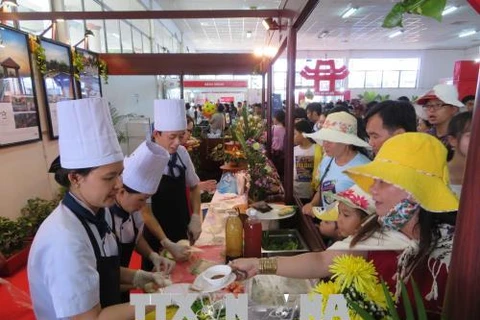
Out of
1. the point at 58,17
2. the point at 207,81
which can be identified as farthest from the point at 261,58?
the point at 207,81

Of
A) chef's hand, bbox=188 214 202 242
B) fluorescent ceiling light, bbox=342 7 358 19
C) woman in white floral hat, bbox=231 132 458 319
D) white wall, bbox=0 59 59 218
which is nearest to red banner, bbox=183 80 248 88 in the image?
fluorescent ceiling light, bbox=342 7 358 19

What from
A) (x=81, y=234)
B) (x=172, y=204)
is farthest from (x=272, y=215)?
(x=81, y=234)

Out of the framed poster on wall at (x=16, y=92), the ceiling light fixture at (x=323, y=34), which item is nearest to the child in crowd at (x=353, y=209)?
the framed poster on wall at (x=16, y=92)

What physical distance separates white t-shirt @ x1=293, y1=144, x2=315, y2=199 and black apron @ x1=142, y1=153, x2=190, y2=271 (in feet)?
3.39

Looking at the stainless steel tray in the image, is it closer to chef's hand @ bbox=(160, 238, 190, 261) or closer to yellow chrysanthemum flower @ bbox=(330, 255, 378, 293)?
chef's hand @ bbox=(160, 238, 190, 261)

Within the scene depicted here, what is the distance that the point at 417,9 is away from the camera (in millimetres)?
610

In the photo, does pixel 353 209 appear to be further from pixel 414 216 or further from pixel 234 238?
pixel 234 238

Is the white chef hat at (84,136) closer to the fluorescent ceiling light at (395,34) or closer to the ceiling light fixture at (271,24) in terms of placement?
the ceiling light fixture at (271,24)

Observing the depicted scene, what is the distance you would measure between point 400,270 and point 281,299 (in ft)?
1.70

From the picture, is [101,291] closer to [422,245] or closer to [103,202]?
[103,202]

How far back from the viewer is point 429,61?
14.6m

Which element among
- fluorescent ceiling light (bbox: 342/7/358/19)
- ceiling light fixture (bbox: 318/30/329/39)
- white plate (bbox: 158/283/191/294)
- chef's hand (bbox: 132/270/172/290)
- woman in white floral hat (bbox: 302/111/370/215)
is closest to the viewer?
white plate (bbox: 158/283/191/294)

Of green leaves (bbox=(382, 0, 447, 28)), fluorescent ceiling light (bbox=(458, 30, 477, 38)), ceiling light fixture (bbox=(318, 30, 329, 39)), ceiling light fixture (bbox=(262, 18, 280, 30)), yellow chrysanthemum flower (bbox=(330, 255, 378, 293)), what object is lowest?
yellow chrysanthemum flower (bbox=(330, 255, 378, 293))

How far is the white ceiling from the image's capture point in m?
8.04
